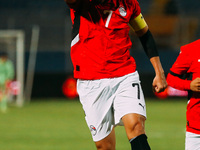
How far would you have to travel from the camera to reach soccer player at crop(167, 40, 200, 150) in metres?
5.04

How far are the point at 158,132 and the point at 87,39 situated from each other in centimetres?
753

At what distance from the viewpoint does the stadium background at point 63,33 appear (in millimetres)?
23797

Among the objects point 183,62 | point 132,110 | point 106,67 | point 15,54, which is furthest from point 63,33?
point 132,110

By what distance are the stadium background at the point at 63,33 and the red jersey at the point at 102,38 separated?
728 inches

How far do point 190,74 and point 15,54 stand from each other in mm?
20606

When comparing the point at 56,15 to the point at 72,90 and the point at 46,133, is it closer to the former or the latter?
the point at 72,90

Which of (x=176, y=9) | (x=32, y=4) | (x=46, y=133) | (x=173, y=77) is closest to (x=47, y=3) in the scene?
(x=32, y=4)

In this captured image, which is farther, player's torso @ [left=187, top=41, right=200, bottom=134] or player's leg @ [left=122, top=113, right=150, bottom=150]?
player's torso @ [left=187, top=41, right=200, bottom=134]

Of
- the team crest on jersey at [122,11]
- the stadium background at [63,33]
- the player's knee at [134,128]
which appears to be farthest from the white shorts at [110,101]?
the stadium background at [63,33]

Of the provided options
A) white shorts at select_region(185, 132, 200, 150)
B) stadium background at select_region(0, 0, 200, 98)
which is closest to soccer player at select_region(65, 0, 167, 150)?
white shorts at select_region(185, 132, 200, 150)

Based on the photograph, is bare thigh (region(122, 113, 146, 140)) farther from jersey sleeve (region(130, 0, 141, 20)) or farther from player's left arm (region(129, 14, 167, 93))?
jersey sleeve (region(130, 0, 141, 20))

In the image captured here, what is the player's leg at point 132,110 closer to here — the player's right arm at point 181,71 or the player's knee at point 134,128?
the player's knee at point 134,128

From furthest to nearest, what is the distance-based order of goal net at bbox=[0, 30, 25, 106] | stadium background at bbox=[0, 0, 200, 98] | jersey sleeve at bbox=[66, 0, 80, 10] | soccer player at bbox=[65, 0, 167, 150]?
stadium background at bbox=[0, 0, 200, 98] → goal net at bbox=[0, 30, 25, 106] → soccer player at bbox=[65, 0, 167, 150] → jersey sleeve at bbox=[66, 0, 80, 10]

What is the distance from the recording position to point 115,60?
4.78 meters
